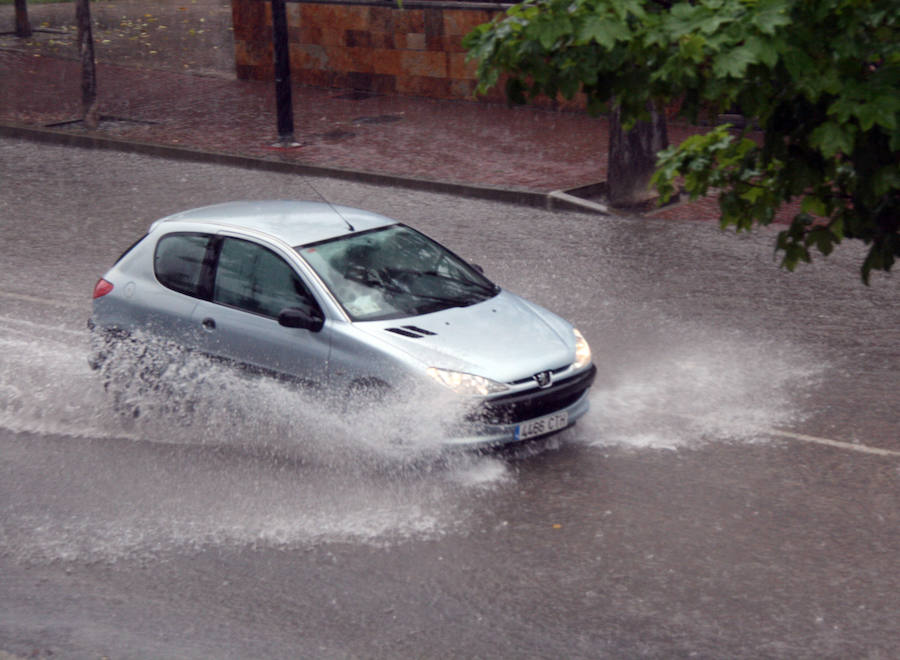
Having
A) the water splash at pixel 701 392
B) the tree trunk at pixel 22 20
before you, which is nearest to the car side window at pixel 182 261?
the water splash at pixel 701 392

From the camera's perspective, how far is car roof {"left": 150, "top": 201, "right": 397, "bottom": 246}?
8516 millimetres

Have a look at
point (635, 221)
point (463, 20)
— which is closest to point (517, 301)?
point (635, 221)

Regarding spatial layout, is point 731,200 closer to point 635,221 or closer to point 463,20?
point 635,221

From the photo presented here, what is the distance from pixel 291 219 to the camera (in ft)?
29.0

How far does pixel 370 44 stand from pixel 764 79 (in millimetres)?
20907

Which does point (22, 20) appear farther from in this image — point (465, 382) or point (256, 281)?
point (465, 382)

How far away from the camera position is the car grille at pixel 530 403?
733 centimetres

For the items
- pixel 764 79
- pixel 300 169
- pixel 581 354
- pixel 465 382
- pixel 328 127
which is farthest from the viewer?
pixel 328 127

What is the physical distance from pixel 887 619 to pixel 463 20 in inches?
734

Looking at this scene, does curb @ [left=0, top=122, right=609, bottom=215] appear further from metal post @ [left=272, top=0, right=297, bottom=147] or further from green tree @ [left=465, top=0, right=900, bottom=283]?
green tree @ [left=465, top=0, right=900, bottom=283]

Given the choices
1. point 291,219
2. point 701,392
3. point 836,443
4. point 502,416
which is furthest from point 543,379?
point 291,219

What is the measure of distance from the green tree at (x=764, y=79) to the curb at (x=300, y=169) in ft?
34.4

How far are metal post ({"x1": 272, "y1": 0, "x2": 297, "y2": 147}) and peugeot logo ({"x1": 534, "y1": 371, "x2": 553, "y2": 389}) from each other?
1255 centimetres

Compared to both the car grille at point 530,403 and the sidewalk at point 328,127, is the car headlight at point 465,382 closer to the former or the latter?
the car grille at point 530,403
